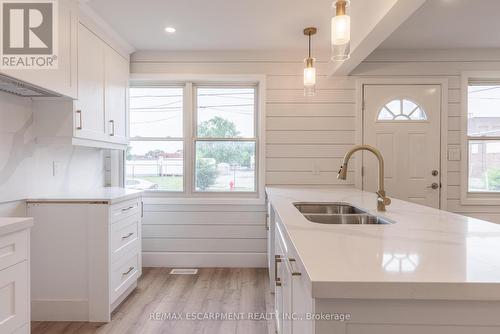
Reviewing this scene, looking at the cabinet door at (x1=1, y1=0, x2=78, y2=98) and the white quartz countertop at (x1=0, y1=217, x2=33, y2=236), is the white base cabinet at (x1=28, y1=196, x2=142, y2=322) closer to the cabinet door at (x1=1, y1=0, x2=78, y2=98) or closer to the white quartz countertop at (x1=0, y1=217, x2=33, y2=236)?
the white quartz countertop at (x1=0, y1=217, x2=33, y2=236)

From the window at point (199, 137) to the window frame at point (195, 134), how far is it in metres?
0.02

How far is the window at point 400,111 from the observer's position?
128 inches

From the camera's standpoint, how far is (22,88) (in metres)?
1.93

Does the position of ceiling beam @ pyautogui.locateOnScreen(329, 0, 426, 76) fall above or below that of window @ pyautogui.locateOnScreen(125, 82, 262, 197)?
above

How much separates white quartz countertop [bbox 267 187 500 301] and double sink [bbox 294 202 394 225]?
0.98 ft

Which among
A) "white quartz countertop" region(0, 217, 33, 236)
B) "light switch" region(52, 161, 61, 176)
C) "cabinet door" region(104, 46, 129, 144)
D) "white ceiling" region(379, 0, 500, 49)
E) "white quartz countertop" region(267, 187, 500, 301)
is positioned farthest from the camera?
"cabinet door" region(104, 46, 129, 144)

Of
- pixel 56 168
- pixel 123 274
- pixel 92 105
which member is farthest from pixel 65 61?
pixel 123 274

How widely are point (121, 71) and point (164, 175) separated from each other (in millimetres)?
1210

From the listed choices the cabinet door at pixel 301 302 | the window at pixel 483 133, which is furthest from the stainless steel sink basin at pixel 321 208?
the window at pixel 483 133

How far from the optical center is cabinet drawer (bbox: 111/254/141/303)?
2.27 metres

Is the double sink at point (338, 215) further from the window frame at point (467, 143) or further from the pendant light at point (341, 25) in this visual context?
the window frame at point (467, 143)

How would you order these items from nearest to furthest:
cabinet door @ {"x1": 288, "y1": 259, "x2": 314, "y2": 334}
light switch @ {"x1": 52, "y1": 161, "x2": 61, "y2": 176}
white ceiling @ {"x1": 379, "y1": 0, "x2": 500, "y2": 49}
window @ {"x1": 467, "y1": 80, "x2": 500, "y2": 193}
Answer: cabinet door @ {"x1": 288, "y1": 259, "x2": 314, "y2": 334} → white ceiling @ {"x1": 379, "y1": 0, "x2": 500, "y2": 49} → light switch @ {"x1": 52, "y1": 161, "x2": 61, "y2": 176} → window @ {"x1": 467, "y1": 80, "x2": 500, "y2": 193}

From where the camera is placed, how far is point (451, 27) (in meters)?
2.73

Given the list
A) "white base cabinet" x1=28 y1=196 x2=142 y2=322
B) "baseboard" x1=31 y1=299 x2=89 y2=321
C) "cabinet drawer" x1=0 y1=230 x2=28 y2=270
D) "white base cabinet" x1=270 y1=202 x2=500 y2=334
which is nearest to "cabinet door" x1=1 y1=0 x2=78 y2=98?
"white base cabinet" x1=28 y1=196 x2=142 y2=322
